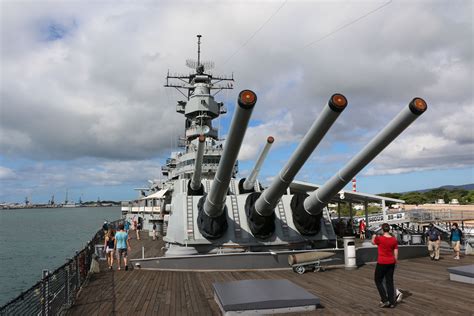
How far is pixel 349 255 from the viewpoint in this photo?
29.9 ft

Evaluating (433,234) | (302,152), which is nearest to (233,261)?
(302,152)

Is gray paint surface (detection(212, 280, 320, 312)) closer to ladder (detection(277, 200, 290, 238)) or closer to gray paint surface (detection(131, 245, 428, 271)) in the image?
gray paint surface (detection(131, 245, 428, 271))

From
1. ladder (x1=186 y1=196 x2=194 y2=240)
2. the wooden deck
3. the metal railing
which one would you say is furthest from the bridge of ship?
the metal railing

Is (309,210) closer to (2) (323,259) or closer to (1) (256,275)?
(2) (323,259)

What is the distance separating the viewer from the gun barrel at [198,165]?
8931 mm

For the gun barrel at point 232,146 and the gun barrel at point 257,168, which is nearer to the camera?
the gun barrel at point 232,146

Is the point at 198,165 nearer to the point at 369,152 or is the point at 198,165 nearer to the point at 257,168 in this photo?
the point at 257,168

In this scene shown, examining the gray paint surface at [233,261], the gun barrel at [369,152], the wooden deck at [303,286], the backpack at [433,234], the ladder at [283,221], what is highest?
the gun barrel at [369,152]

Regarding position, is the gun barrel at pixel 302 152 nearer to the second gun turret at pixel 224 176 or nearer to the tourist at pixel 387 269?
the second gun turret at pixel 224 176

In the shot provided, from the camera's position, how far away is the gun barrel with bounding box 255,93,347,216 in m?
5.96

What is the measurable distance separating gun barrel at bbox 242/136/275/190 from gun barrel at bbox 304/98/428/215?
2435 millimetres

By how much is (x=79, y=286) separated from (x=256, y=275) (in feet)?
11.5

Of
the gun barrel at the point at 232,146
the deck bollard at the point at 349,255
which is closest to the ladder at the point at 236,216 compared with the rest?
the gun barrel at the point at 232,146

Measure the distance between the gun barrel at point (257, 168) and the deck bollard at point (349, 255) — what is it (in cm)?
360
